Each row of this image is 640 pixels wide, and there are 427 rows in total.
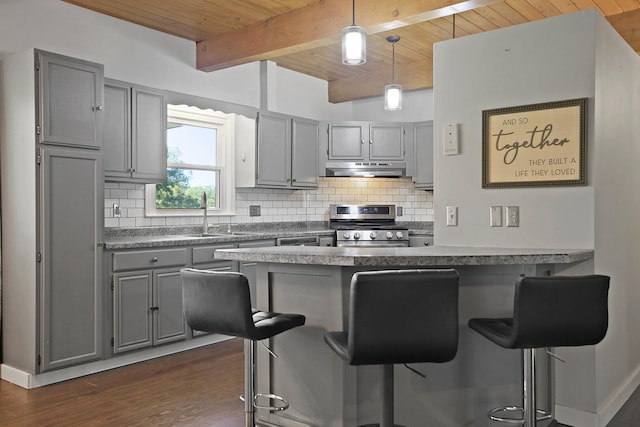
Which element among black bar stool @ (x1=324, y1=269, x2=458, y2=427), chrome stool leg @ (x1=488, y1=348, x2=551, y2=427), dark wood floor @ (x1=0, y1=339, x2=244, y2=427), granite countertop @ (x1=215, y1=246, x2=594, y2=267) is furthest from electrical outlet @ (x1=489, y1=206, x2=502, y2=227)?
dark wood floor @ (x1=0, y1=339, x2=244, y2=427)

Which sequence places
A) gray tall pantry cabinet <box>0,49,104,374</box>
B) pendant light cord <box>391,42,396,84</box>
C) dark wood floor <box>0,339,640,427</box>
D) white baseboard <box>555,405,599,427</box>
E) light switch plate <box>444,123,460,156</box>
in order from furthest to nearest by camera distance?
pendant light cord <box>391,42,396,84</box>, gray tall pantry cabinet <box>0,49,104,374</box>, light switch plate <box>444,123,460,156</box>, dark wood floor <box>0,339,640,427</box>, white baseboard <box>555,405,599,427</box>

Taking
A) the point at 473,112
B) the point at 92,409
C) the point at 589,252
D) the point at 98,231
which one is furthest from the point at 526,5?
the point at 92,409

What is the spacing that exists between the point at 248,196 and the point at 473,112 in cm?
321

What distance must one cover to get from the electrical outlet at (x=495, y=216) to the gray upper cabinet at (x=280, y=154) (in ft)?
9.81

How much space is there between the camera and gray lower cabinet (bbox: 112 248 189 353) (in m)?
4.21

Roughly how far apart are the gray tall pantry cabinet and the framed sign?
2.75 meters

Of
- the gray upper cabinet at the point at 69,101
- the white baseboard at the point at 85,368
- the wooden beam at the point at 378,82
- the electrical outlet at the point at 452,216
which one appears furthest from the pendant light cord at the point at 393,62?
the white baseboard at the point at 85,368

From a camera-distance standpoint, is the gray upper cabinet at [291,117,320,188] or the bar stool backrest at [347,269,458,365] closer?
the bar stool backrest at [347,269,458,365]

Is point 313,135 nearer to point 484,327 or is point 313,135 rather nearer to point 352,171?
point 352,171

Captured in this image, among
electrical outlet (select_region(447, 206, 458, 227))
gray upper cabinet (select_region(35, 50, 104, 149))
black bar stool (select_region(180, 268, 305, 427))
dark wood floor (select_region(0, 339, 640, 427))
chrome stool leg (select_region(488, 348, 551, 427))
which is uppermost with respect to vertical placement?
gray upper cabinet (select_region(35, 50, 104, 149))

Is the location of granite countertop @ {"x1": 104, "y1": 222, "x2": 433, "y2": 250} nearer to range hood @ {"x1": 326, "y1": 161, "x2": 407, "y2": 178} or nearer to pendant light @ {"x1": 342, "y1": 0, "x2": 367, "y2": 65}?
range hood @ {"x1": 326, "y1": 161, "x2": 407, "y2": 178}

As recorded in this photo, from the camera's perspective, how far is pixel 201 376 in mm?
4000

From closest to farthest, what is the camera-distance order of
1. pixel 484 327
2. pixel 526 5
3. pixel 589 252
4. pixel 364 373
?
pixel 484 327, pixel 364 373, pixel 589 252, pixel 526 5

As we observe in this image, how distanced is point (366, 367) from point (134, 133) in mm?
2955
